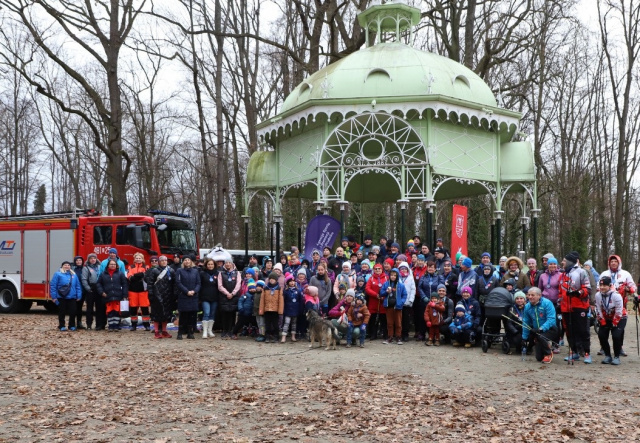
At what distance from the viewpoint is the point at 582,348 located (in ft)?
35.1

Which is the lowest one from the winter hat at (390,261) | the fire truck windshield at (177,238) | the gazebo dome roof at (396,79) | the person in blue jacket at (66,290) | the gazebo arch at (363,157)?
the person in blue jacket at (66,290)

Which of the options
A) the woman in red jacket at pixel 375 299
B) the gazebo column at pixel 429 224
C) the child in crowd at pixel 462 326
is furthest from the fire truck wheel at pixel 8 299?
the child in crowd at pixel 462 326

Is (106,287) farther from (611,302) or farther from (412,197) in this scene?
(611,302)

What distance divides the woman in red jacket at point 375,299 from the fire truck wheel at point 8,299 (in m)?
12.3

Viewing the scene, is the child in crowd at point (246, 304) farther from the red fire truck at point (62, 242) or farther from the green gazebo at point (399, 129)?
the red fire truck at point (62, 242)

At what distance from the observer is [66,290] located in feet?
46.2

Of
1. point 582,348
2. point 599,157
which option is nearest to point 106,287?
point 582,348

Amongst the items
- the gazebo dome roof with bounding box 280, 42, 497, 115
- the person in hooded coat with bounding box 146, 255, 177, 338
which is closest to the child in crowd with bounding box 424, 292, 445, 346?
the person in hooded coat with bounding box 146, 255, 177, 338

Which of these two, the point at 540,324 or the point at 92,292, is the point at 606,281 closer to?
the point at 540,324

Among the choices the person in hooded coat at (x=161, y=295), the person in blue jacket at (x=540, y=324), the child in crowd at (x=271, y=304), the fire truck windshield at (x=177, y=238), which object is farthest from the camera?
the fire truck windshield at (x=177, y=238)

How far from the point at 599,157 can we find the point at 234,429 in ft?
111

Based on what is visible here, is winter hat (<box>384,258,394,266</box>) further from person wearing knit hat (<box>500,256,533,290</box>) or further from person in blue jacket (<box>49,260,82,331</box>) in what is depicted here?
person in blue jacket (<box>49,260,82,331</box>)

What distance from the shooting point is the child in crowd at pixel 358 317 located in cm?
1202

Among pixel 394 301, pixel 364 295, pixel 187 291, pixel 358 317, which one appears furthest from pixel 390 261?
pixel 187 291
